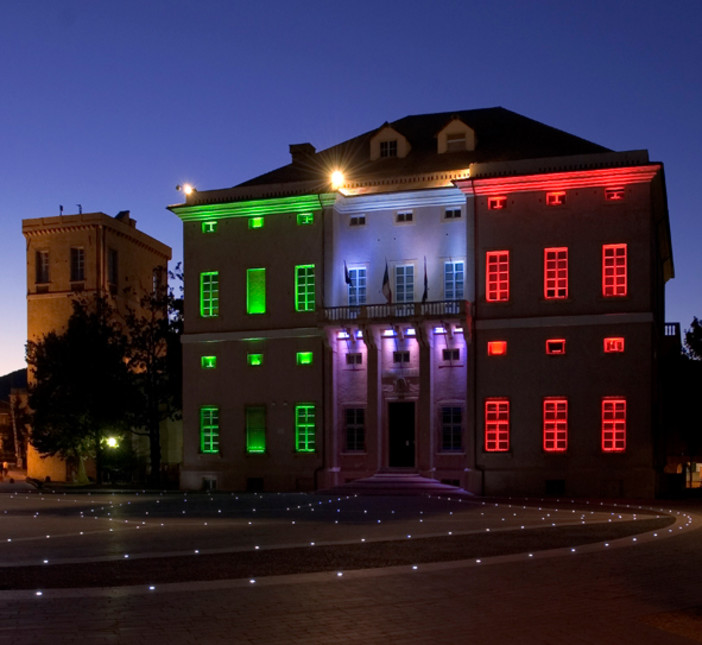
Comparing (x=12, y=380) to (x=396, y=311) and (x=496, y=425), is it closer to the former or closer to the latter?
(x=396, y=311)

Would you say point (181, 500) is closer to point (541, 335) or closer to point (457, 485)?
point (457, 485)

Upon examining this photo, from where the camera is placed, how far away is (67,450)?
45.0 m

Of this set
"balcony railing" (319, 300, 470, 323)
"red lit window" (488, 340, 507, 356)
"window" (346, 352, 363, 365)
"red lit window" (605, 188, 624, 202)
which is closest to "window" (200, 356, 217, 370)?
"balcony railing" (319, 300, 470, 323)

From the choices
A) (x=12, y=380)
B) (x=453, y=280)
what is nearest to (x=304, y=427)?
(x=453, y=280)

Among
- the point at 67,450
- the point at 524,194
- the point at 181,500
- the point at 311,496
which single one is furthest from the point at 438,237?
the point at 67,450

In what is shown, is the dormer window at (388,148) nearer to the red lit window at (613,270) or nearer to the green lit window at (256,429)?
the red lit window at (613,270)

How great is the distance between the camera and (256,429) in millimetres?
38344

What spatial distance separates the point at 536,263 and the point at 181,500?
15.1m

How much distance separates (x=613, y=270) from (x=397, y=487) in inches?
430

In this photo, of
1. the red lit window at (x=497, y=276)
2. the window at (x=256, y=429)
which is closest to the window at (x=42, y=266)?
the window at (x=256, y=429)

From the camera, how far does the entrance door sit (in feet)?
119

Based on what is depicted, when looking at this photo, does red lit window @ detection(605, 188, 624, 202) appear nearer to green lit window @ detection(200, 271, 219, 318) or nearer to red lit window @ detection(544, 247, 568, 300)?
red lit window @ detection(544, 247, 568, 300)

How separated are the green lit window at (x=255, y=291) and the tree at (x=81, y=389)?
7731 millimetres

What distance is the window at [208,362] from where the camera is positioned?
39281mm
